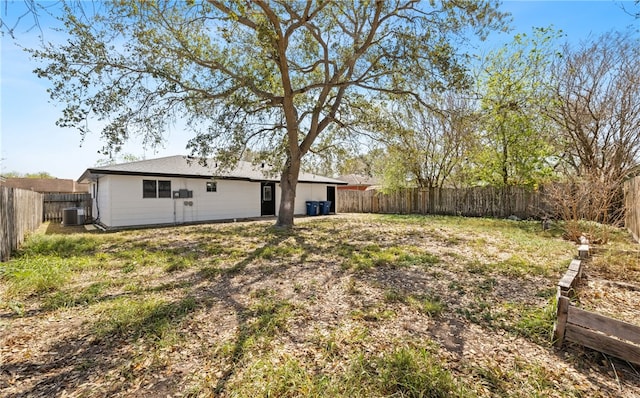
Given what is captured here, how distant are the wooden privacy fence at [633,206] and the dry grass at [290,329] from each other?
3404mm

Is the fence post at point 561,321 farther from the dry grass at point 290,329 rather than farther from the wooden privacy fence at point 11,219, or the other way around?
the wooden privacy fence at point 11,219

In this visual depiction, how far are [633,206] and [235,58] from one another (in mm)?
12209

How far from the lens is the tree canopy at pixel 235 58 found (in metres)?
6.96

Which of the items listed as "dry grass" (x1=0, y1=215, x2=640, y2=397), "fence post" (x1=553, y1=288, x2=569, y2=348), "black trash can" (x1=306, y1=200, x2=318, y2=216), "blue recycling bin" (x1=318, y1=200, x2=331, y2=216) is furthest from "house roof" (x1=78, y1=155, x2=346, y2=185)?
"fence post" (x1=553, y1=288, x2=569, y2=348)

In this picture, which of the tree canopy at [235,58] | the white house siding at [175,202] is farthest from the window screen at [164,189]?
the tree canopy at [235,58]

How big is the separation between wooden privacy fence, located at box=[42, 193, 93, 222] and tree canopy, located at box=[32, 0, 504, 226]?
8.63 m

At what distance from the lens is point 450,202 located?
16812mm

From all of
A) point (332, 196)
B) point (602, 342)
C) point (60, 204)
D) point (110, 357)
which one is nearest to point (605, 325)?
point (602, 342)

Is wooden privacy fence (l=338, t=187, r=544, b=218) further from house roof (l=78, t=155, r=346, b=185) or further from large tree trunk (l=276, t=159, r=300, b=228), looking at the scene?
large tree trunk (l=276, t=159, r=300, b=228)

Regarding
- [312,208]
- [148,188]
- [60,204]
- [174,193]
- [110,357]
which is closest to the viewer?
[110,357]

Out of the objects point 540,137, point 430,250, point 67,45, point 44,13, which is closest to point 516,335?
point 430,250

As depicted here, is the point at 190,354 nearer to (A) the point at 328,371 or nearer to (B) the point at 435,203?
(A) the point at 328,371

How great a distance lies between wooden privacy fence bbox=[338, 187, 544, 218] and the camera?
14.4 meters

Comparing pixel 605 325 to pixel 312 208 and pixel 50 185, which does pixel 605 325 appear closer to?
pixel 312 208
